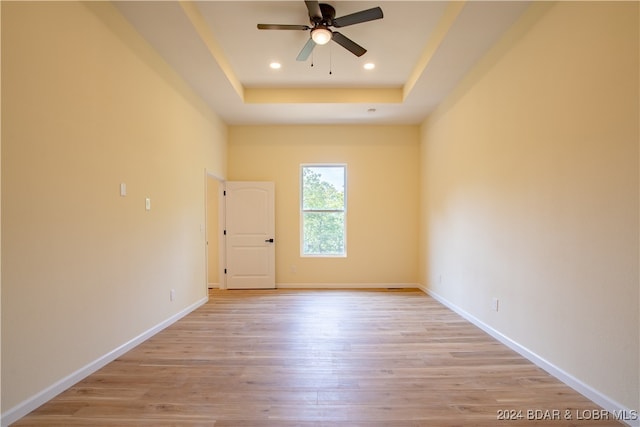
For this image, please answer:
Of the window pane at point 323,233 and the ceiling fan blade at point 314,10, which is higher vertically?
the ceiling fan blade at point 314,10

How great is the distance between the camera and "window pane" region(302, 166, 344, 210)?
5172 millimetres

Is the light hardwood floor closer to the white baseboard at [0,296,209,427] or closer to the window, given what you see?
the white baseboard at [0,296,209,427]

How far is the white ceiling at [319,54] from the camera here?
250 cm

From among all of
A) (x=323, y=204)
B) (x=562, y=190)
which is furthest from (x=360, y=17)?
(x=323, y=204)

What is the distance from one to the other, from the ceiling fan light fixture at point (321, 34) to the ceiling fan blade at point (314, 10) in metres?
0.08

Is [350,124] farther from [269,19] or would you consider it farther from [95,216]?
[95,216]

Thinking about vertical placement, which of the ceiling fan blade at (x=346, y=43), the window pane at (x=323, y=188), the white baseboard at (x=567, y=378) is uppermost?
the ceiling fan blade at (x=346, y=43)

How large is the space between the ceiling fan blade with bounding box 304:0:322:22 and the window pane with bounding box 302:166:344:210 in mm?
2840

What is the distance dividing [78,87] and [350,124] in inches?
151

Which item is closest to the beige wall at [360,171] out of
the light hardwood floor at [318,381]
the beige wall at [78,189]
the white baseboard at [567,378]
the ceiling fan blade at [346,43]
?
the light hardwood floor at [318,381]

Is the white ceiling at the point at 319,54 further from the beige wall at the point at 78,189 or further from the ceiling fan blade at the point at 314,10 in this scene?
the beige wall at the point at 78,189

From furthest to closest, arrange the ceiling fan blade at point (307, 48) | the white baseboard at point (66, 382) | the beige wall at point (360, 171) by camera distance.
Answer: the beige wall at point (360, 171)
the ceiling fan blade at point (307, 48)
the white baseboard at point (66, 382)

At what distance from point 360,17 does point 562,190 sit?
2108 millimetres

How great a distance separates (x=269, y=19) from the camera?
9.07ft
